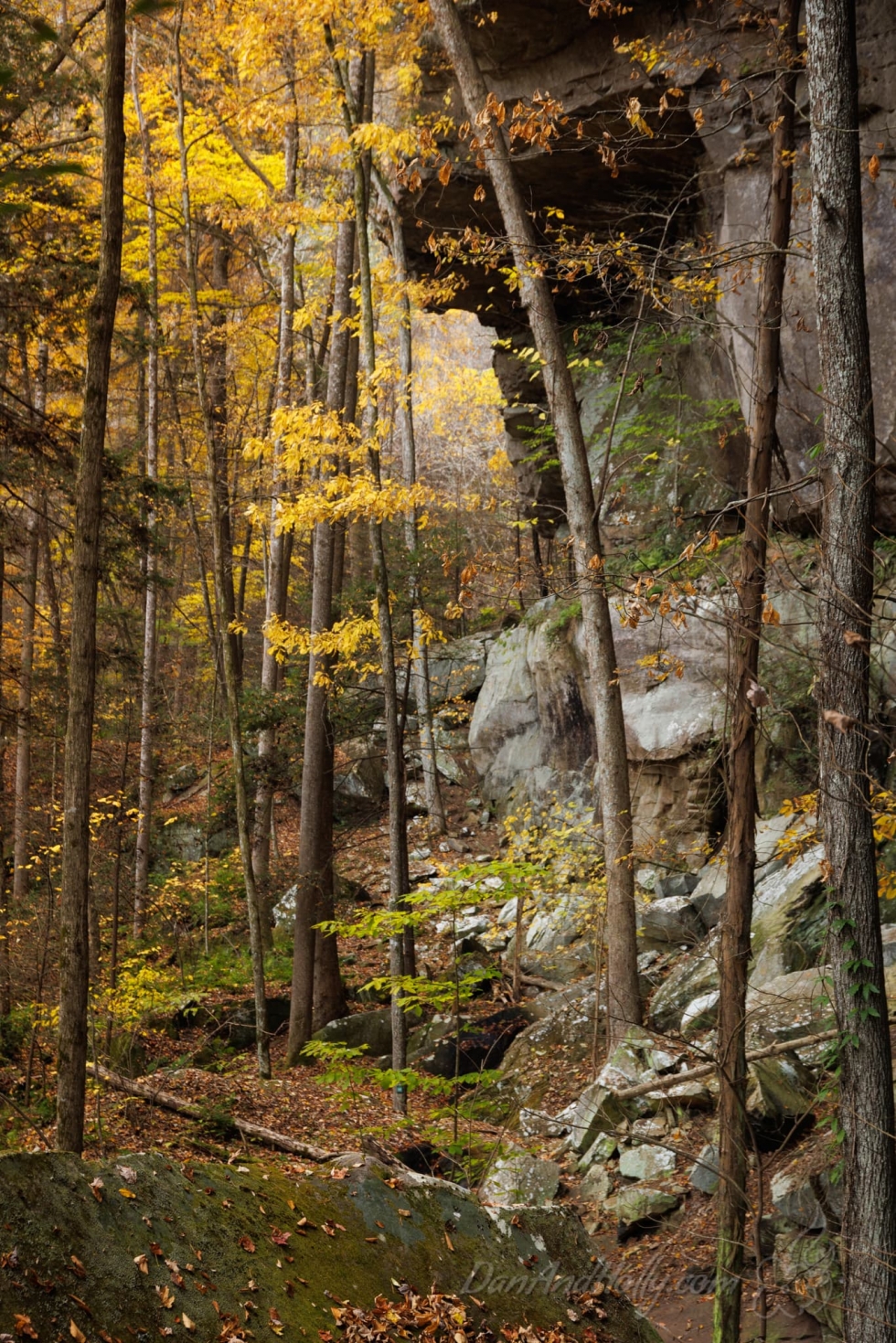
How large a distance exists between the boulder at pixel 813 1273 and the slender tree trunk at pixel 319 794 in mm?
6537

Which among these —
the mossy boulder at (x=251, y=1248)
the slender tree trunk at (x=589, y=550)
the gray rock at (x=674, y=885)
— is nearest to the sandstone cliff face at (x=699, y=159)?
the slender tree trunk at (x=589, y=550)

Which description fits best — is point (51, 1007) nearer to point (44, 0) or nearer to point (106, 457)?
point (106, 457)

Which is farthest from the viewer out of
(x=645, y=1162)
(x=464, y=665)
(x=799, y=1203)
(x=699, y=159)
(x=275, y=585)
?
(x=464, y=665)

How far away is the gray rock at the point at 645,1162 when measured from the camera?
22.6 feet

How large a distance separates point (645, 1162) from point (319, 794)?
5.83 m

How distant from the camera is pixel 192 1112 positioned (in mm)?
7844

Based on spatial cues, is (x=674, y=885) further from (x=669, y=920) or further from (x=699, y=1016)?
(x=699, y=1016)

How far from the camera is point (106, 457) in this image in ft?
28.5

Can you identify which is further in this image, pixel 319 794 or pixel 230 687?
pixel 319 794

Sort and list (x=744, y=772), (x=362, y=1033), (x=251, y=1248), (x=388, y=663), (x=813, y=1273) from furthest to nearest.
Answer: (x=362, y=1033), (x=388, y=663), (x=744, y=772), (x=813, y=1273), (x=251, y=1248)

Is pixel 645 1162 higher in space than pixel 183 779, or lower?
lower

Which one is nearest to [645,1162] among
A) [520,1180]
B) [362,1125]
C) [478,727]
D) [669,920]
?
[520,1180]

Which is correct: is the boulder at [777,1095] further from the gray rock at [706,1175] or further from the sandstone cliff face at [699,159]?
the sandstone cliff face at [699,159]

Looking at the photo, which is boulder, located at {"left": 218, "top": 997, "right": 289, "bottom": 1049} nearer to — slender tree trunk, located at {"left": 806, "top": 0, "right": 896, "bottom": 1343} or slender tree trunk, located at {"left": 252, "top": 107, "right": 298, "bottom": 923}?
slender tree trunk, located at {"left": 252, "top": 107, "right": 298, "bottom": 923}
